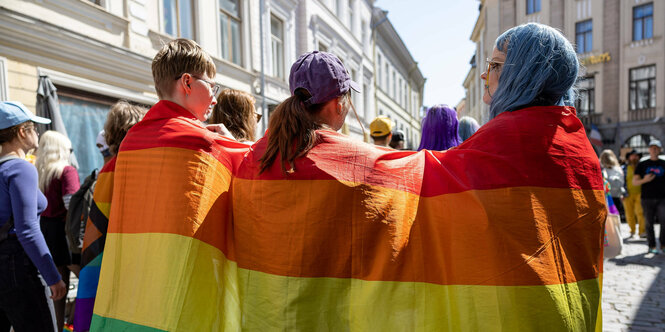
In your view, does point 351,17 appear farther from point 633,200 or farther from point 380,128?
point 380,128

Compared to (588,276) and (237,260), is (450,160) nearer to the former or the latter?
(588,276)

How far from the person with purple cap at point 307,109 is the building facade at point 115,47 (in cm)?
197

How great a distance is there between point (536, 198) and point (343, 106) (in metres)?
0.79

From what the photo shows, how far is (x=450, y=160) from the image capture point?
1434 millimetres

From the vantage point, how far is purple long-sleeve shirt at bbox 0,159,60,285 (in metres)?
2.17

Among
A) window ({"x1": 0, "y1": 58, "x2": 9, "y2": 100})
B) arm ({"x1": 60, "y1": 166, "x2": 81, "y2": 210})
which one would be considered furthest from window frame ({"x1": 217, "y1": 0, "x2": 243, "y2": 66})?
arm ({"x1": 60, "y1": 166, "x2": 81, "y2": 210})

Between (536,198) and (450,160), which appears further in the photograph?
(450,160)

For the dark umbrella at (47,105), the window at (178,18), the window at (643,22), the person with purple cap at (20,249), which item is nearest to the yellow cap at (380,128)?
the person with purple cap at (20,249)

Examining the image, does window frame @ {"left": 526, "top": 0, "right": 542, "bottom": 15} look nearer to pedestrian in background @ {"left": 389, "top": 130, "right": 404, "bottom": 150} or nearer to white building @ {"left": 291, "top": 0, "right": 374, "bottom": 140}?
white building @ {"left": 291, "top": 0, "right": 374, "bottom": 140}

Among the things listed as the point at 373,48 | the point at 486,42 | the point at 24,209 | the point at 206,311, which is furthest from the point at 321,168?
the point at 486,42

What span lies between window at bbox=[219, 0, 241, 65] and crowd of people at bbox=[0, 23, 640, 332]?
974cm

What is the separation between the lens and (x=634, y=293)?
483cm

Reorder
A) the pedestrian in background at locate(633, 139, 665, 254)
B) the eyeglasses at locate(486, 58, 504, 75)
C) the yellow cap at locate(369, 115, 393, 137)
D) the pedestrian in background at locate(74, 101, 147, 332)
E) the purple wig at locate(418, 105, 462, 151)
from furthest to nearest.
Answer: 1. the pedestrian in background at locate(633, 139, 665, 254)
2. the yellow cap at locate(369, 115, 393, 137)
3. the purple wig at locate(418, 105, 462, 151)
4. the pedestrian in background at locate(74, 101, 147, 332)
5. the eyeglasses at locate(486, 58, 504, 75)

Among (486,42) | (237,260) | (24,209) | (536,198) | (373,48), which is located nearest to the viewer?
(536,198)
